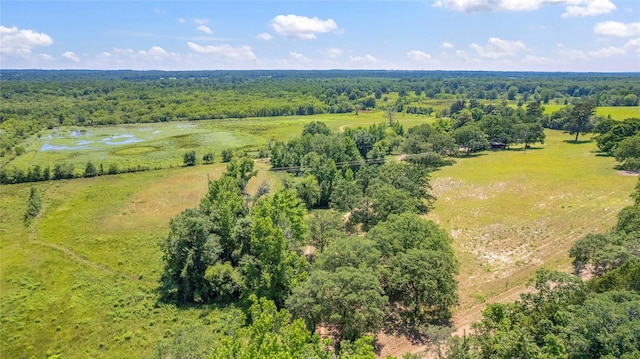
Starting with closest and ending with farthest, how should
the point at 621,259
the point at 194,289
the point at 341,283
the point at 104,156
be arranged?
1. the point at 341,283
2. the point at 621,259
3. the point at 194,289
4. the point at 104,156

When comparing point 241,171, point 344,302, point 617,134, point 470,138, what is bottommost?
point 241,171

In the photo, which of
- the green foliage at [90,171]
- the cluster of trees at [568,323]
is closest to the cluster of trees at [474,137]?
the cluster of trees at [568,323]

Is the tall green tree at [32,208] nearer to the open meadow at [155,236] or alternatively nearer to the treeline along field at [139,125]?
the open meadow at [155,236]

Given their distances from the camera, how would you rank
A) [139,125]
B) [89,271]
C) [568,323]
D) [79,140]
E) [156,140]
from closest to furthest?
1. [568,323]
2. [89,271]
3. [79,140]
4. [156,140]
5. [139,125]

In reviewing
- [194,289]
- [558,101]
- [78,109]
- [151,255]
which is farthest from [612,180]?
[78,109]

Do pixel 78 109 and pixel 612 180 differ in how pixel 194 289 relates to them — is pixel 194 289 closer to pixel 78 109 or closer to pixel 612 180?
pixel 612 180

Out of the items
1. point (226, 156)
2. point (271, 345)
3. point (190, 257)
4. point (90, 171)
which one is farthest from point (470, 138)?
point (90, 171)

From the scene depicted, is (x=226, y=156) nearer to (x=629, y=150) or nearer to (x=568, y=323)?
(x=629, y=150)
